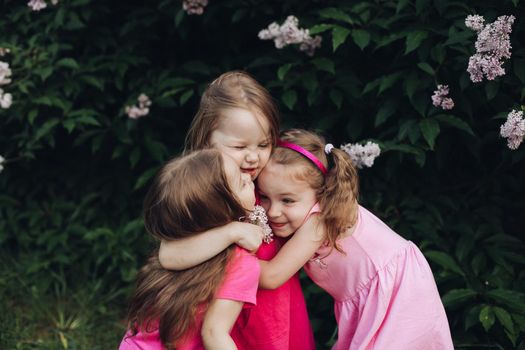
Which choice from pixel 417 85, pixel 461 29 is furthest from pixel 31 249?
pixel 461 29

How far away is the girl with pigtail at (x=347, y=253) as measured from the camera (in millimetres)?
2566

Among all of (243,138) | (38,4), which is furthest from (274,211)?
(38,4)

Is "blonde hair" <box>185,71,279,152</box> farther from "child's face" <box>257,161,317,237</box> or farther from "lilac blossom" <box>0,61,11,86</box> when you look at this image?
"lilac blossom" <box>0,61,11,86</box>

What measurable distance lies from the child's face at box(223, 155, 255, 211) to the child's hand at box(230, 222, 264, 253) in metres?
0.08

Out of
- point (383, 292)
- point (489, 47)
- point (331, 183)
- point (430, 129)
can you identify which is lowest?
point (383, 292)

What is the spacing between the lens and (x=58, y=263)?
167 inches

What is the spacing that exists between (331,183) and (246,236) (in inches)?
18.0

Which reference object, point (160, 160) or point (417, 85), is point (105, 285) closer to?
point (160, 160)

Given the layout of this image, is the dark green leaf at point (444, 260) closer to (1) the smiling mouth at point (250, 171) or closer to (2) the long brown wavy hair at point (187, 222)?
(1) the smiling mouth at point (250, 171)

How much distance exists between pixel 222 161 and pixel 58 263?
231 cm

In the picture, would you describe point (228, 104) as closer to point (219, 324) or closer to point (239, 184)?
point (239, 184)

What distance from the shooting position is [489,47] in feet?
8.77

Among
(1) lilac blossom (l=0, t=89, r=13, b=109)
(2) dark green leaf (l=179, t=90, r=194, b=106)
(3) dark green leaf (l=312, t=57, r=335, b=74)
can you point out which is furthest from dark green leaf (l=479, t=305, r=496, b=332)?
(1) lilac blossom (l=0, t=89, r=13, b=109)

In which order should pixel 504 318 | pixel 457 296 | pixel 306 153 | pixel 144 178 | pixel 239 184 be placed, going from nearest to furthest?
pixel 239 184 < pixel 306 153 < pixel 504 318 < pixel 457 296 < pixel 144 178
